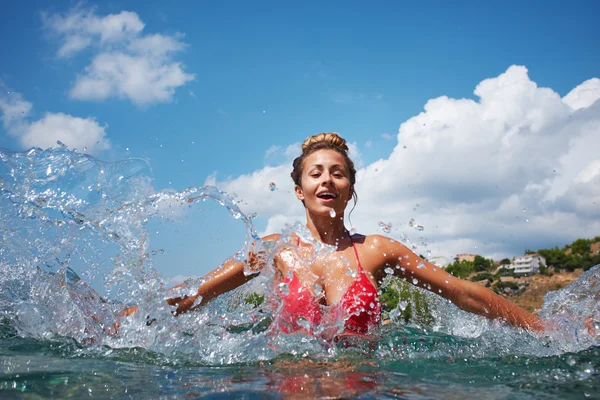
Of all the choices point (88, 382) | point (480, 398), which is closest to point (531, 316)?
point (480, 398)

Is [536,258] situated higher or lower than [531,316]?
higher

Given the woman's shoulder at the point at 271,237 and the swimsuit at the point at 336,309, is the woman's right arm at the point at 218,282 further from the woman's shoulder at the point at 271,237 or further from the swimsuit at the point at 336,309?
the swimsuit at the point at 336,309

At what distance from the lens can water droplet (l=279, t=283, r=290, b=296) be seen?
14.4 feet

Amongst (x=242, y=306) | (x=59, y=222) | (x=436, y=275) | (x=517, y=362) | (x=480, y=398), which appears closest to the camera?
(x=480, y=398)

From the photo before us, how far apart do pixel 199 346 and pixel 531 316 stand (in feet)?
9.82

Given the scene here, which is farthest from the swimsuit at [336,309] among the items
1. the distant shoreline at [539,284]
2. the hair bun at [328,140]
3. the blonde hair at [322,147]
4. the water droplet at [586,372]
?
the distant shoreline at [539,284]

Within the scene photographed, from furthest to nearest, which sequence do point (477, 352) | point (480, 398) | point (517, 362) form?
1. point (477, 352)
2. point (517, 362)
3. point (480, 398)

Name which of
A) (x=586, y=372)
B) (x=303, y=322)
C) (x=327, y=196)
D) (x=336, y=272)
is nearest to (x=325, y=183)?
(x=327, y=196)

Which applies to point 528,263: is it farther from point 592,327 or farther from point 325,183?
point 325,183

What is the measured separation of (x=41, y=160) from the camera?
20.5 ft

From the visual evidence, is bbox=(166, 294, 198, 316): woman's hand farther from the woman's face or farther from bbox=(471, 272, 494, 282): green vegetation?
bbox=(471, 272, 494, 282): green vegetation

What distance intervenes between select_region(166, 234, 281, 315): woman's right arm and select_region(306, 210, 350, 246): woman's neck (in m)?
0.42

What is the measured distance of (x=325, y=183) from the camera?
15.5ft

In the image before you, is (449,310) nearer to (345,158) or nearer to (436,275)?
(436,275)
